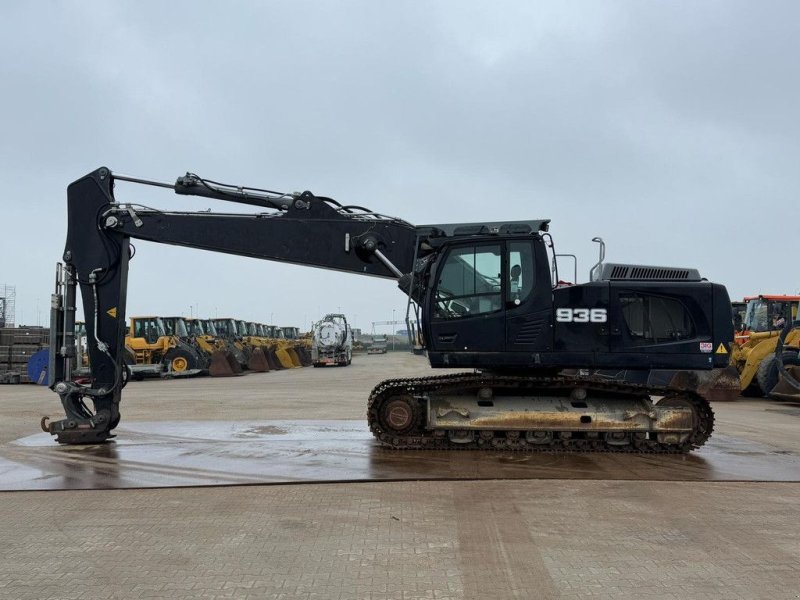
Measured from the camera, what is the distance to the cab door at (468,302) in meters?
8.43

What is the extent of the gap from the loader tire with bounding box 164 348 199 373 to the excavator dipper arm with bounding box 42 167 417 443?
66.3ft

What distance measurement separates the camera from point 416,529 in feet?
17.4

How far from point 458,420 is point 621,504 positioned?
2.86m

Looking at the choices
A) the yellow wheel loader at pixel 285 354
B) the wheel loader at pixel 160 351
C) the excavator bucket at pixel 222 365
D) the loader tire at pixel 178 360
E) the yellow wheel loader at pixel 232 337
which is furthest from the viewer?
the yellow wheel loader at pixel 285 354

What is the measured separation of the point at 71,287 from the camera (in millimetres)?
9500

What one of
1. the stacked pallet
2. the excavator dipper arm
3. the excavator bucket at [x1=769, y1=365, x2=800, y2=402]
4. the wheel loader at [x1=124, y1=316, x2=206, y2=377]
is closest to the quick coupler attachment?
the excavator dipper arm

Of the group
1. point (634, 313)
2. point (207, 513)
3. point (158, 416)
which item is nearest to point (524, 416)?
point (634, 313)

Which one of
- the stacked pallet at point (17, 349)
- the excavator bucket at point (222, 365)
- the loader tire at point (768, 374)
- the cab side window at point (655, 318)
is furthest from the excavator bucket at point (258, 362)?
the cab side window at point (655, 318)

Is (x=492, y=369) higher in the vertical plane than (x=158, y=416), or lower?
higher

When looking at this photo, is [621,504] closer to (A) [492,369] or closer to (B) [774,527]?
(B) [774,527]

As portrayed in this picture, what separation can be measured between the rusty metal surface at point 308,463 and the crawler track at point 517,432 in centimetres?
19

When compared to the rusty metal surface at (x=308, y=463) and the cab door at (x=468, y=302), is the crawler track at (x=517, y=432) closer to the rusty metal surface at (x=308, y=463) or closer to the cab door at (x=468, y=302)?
the rusty metal surface at (x=308, y=463)

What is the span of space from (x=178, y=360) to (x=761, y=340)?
75.0 feet

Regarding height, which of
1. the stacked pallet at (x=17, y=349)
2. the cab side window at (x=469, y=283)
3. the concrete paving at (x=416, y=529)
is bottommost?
the concrete paving at (x=416, y=529)
